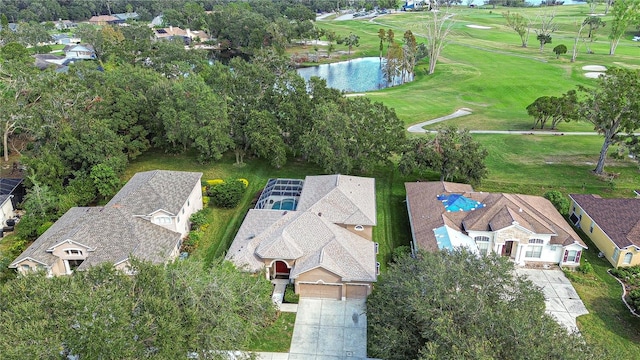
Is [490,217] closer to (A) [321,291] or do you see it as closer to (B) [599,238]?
(B) [599,238]

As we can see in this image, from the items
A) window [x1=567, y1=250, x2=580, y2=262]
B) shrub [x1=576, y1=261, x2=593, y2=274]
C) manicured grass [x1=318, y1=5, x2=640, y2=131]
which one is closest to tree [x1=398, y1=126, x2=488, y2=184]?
window [x1=567, y1=250, x2=580, y2=262]

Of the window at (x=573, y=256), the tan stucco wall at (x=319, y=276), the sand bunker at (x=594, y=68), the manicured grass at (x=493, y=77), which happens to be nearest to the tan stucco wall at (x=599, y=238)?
the window at (x=573, y=256)

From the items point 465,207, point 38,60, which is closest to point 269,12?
point 38,60

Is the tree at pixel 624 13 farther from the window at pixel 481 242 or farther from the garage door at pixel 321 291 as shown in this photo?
the garage door at pixel 321 291

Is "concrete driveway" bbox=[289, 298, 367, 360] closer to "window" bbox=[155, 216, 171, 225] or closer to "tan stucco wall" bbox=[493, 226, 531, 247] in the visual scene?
"tan stucco wall" bbox=[493, 226, 531, 247]

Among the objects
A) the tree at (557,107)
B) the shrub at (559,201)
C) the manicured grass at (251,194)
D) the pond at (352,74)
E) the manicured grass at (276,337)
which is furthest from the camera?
the pond at (352,74)

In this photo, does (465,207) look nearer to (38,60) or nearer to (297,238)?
(297,238)
